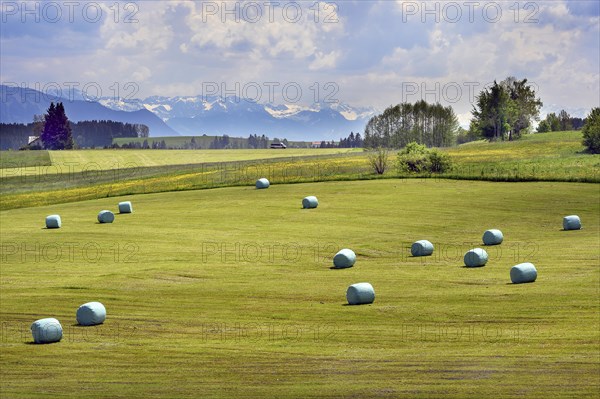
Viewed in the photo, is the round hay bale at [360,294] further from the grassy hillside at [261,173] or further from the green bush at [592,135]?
the green bush at [592,135]

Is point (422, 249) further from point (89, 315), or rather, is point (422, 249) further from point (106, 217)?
point (106, 217)

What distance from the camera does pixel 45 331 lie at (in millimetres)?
29922

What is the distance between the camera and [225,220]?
67000 millimetres

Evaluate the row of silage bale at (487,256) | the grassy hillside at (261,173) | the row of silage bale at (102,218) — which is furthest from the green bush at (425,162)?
the row of silage bale at (487,256)

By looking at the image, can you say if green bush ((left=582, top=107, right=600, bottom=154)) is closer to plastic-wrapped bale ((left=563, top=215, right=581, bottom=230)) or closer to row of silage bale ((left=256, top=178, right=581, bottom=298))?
plastic-wrapped bale ((left=563, top=215, right=581, bottom=230))

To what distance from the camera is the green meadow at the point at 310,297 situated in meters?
25.5

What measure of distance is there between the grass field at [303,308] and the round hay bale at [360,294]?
53 cm

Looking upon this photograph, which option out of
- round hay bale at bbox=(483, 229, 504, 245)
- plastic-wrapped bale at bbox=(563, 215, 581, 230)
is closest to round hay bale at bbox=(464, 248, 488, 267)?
round hay bale at bbox=(483, 229, 504, 245)

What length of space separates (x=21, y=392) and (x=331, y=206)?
48868 millimetres

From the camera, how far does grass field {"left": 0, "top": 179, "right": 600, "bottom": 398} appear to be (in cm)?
2528

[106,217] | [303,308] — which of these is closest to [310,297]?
[303,308]

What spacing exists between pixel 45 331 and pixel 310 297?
11.4 metres

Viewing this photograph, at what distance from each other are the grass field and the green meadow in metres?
0.10

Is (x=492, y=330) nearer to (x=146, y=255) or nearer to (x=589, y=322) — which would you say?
(x=589, y=322)
